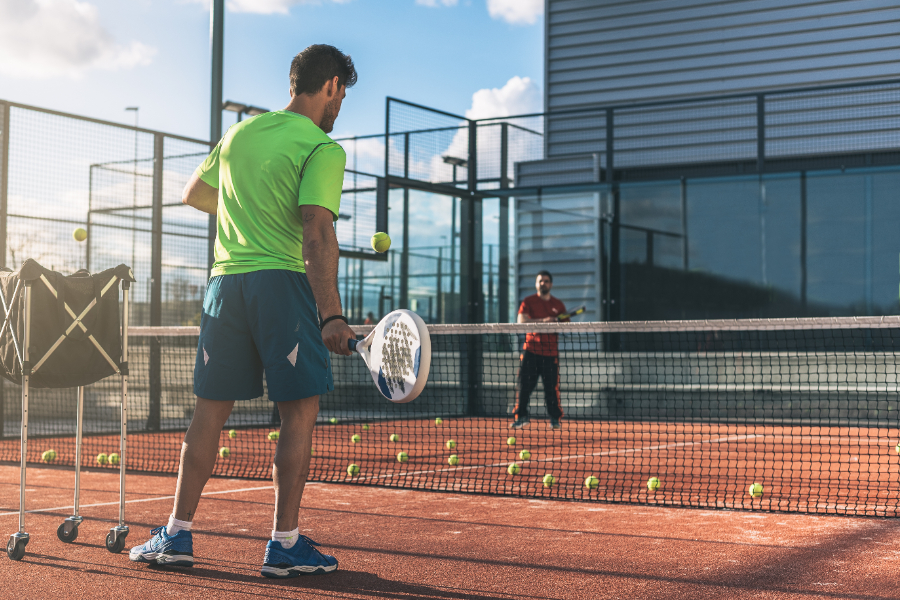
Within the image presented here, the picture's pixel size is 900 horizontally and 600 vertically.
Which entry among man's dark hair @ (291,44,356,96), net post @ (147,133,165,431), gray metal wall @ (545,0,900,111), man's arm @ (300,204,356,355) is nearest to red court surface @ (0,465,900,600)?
man's arm @ (300,204,356,355)

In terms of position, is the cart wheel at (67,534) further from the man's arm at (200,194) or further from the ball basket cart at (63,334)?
the man's arm at (200,194)

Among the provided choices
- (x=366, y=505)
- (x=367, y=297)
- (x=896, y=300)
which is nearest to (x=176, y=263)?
(x=367, y=297)

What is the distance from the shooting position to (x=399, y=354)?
10.5 feet

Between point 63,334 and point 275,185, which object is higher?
point 275,185

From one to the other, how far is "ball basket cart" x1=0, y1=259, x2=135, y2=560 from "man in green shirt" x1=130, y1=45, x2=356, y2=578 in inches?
22.3

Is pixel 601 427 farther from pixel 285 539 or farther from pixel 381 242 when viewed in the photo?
pixel 285 539

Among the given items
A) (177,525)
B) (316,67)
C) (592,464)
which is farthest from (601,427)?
(316,67)

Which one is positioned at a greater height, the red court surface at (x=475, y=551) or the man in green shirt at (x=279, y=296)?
the man in green shirt at (x=279, y=296)

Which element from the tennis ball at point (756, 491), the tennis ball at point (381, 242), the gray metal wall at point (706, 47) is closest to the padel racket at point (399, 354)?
the tennis ball at point (381, 242)

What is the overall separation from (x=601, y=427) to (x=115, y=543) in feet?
25.4

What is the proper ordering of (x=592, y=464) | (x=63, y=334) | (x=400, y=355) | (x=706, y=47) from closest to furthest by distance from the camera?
(x=400, y=355) → (x=63, y=334) → (x=592, y=464) → (x=706, y=47)

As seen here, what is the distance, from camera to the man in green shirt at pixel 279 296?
329cm

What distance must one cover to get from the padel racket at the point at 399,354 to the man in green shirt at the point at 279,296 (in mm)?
173

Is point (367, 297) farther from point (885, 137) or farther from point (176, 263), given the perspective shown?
point (885, 137)
